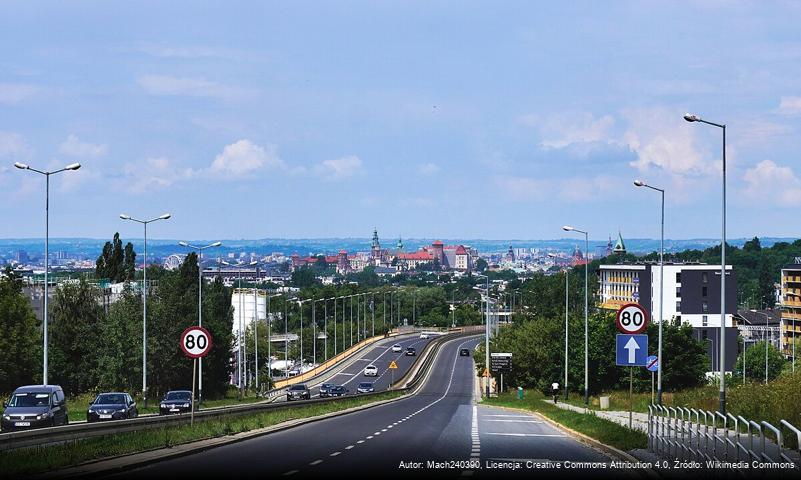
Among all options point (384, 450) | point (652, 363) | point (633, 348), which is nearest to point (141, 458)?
point (384, 450)

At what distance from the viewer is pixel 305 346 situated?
190250mm

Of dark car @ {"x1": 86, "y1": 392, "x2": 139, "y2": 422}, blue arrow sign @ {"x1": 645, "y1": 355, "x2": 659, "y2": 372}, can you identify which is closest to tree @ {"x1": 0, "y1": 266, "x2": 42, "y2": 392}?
dark car @ {"x1": 86, "y1": 392, "x2": 139, "y2": 422}

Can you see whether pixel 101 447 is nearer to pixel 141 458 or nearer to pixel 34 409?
pixel 141 458

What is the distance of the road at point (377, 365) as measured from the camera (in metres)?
127

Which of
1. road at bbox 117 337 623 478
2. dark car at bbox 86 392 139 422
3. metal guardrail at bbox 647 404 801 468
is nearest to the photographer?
metal guardrail at bbox 647 404 801 468

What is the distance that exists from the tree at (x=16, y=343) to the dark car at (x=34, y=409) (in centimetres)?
3742

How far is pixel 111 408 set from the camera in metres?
46.8

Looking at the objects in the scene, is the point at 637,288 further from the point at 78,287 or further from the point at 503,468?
the point at 503,468

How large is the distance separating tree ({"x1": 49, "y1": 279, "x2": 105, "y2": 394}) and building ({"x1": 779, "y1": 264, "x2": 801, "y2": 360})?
376 ft

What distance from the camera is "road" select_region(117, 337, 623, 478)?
2309cm

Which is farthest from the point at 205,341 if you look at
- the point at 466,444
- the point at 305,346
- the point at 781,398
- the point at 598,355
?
the point at 305,346

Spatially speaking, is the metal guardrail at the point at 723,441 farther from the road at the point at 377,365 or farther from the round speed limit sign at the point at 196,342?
the road at the point at 377,365

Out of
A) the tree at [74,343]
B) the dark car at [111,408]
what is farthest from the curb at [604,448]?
the tree at [74,343]

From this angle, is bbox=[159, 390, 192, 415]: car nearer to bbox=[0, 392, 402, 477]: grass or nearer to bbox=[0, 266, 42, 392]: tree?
bbox=[0, 392, 402, 477]: grass
